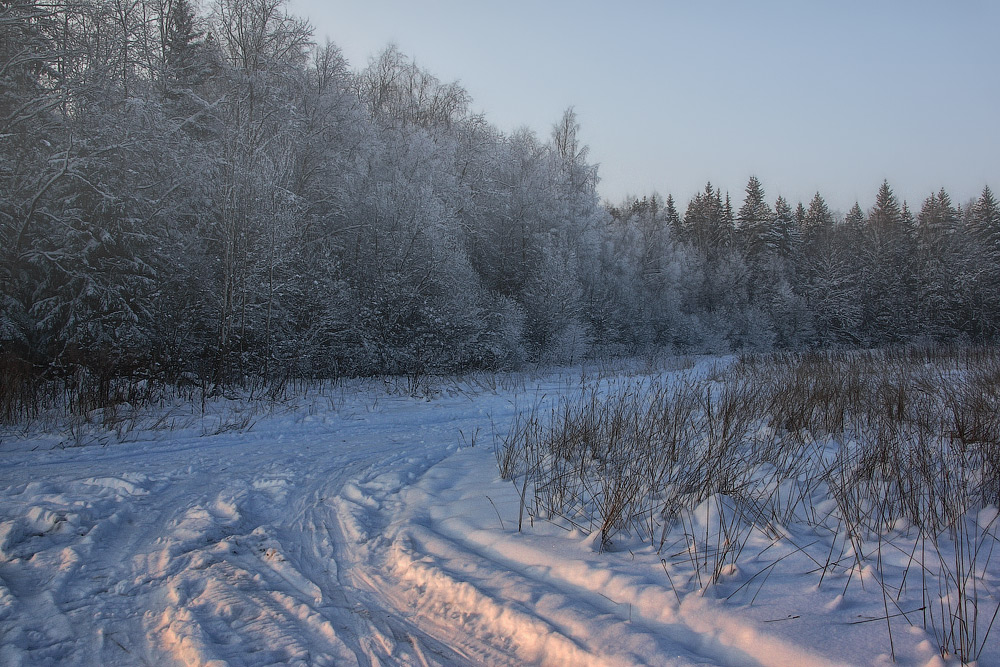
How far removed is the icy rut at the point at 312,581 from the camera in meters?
2.36

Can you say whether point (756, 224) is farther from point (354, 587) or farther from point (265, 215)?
point (354, 587)

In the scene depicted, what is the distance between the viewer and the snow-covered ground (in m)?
2.31

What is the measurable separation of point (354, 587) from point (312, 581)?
0.85 feet

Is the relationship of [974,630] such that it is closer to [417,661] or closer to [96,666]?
[417,661]

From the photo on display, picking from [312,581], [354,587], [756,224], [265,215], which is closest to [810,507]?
[354,587]

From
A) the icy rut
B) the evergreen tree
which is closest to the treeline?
the icy rut

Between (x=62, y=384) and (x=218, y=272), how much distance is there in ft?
20.6

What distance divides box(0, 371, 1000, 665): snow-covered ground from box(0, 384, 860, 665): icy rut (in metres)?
0.01

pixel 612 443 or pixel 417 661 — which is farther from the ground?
pixel 612 443

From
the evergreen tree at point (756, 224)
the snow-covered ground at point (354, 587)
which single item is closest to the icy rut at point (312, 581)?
the snow-covered ground at point (354, 587)

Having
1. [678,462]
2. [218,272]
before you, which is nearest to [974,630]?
[678,462]

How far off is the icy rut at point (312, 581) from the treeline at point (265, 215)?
6.79 m

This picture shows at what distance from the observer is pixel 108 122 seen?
1336 centimetres

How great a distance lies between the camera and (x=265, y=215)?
14117 mm
